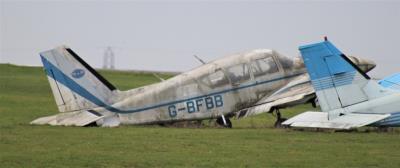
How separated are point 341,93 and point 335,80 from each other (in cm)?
34

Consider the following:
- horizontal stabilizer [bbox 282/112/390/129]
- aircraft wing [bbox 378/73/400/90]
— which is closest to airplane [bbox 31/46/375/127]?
aircraft wing [bbox 378/73/400/90]

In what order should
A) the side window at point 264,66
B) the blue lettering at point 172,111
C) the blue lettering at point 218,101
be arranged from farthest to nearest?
the side window at point 264,66
the blue lettering at point 218,101
the blue lettering at point 172,111

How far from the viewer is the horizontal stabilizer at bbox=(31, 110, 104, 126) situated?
86.8 feet

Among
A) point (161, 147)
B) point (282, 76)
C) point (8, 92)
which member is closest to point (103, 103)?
point (282, 76)

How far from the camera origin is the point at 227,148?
811 inches

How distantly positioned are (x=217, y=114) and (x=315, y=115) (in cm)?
442

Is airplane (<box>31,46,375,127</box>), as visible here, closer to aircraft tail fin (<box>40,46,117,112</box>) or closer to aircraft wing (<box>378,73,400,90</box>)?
aircraft tail fin (<box>40,46,117,112</box>)

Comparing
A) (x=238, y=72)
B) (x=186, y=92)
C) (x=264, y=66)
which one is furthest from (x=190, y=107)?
(x=264, y=66)

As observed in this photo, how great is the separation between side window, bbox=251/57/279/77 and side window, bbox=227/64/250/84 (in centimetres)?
22

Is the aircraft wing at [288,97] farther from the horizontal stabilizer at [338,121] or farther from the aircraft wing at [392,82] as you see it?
the horizontal stabilizer at [338,121]

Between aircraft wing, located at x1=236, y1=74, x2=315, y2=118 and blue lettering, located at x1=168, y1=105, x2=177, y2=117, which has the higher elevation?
→ aircraft wing, located at x1=236, y1=74, x2=315, y2=118

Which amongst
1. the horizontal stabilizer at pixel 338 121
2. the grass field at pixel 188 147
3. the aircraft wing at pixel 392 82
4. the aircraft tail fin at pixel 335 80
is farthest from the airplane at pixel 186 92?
the aircraft tail fin at pixel 335 80

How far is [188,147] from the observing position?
68.4ft

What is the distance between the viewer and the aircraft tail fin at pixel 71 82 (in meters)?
27.0
